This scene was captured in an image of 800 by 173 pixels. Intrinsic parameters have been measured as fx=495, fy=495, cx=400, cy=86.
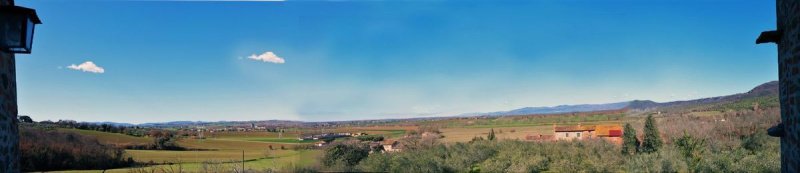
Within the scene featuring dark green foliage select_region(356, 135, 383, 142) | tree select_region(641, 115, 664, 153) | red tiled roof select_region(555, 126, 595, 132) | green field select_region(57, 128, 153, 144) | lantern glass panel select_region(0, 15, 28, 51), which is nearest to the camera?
lantern glass panel select_region(0, 15, 28, 51)

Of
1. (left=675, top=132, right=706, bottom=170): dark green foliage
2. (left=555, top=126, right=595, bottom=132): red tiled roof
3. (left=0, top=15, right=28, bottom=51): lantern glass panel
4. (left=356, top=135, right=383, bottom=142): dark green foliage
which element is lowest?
(left=675, top=132, right=706, bottom=170): dark green foliage

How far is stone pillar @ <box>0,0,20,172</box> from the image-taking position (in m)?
1.83

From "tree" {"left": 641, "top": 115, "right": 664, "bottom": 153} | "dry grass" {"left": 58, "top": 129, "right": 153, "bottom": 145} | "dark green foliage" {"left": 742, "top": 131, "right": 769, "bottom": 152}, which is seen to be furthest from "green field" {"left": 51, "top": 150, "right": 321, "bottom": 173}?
"dark green foliage" {"left": 742, "top": 131, "right": 769, "bottom": 152}

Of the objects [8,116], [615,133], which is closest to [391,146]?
[615,133]

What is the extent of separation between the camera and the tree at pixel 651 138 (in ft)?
40.5

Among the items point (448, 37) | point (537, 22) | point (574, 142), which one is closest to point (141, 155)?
point (448, 37)

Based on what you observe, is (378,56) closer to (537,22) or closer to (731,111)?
(537,22)

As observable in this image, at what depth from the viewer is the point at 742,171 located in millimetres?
10070

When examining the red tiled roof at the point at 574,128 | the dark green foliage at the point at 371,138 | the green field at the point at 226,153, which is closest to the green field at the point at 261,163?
the green field at the point at 226,153

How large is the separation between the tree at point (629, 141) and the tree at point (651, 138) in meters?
0.20

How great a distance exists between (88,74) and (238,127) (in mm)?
2439

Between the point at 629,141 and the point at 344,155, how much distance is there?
7.85 meters

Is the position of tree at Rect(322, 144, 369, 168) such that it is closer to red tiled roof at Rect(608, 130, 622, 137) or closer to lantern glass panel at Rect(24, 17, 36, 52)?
lantern glass panel at Rect(24, 17, 36, 52)

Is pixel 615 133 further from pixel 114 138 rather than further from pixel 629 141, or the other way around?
pixel 114 138
